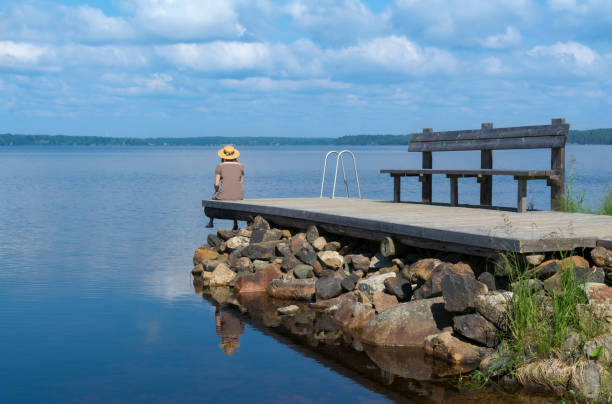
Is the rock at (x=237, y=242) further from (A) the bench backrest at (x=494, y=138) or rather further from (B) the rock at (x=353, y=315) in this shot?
(B) the rock at (x=353, y=315)

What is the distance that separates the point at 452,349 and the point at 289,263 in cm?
397

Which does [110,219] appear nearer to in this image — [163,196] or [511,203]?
[163,196]

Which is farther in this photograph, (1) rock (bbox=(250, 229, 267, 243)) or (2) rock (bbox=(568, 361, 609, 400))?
(1) rock (bbox=(250, 229, 267, 243))

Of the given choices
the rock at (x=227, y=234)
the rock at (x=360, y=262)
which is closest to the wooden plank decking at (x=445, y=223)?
the rock at (x=360, y=262)

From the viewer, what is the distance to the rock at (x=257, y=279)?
10523mm

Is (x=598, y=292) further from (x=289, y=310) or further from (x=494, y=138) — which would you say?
(x=494, y=138)

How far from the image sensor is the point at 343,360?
291 inches

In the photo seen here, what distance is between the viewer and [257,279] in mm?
10586

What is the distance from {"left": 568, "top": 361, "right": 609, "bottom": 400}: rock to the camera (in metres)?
5.64

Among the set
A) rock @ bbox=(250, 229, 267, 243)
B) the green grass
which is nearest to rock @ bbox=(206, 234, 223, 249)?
rock @ bbox=(250, 229, 267, 243)

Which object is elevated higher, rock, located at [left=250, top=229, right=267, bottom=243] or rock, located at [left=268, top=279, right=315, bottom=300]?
rock, located at [left=250, top=229, right=267, bottom=243]

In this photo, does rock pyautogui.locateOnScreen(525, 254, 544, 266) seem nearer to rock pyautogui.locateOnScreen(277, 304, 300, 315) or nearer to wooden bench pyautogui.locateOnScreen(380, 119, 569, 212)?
wooden bench pyautogui.locateOnScreen(380, 119, 569, 212)

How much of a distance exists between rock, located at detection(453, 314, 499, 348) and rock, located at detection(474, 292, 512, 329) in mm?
59

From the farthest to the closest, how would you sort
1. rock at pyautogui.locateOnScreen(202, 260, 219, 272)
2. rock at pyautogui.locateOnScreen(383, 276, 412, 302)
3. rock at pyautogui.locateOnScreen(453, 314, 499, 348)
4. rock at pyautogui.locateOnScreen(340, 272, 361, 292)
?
rock at pyautogui.locateOnScreen(202, 260, 219, 272) < rock at pyautogui.locateOnScreen(340, 272, 361, 292) < rock at pyautogui.locateOnScreen(383, 276, 412, 302) < rock at pyautogui.locateOnScreen(453, 314, 499, 348)
